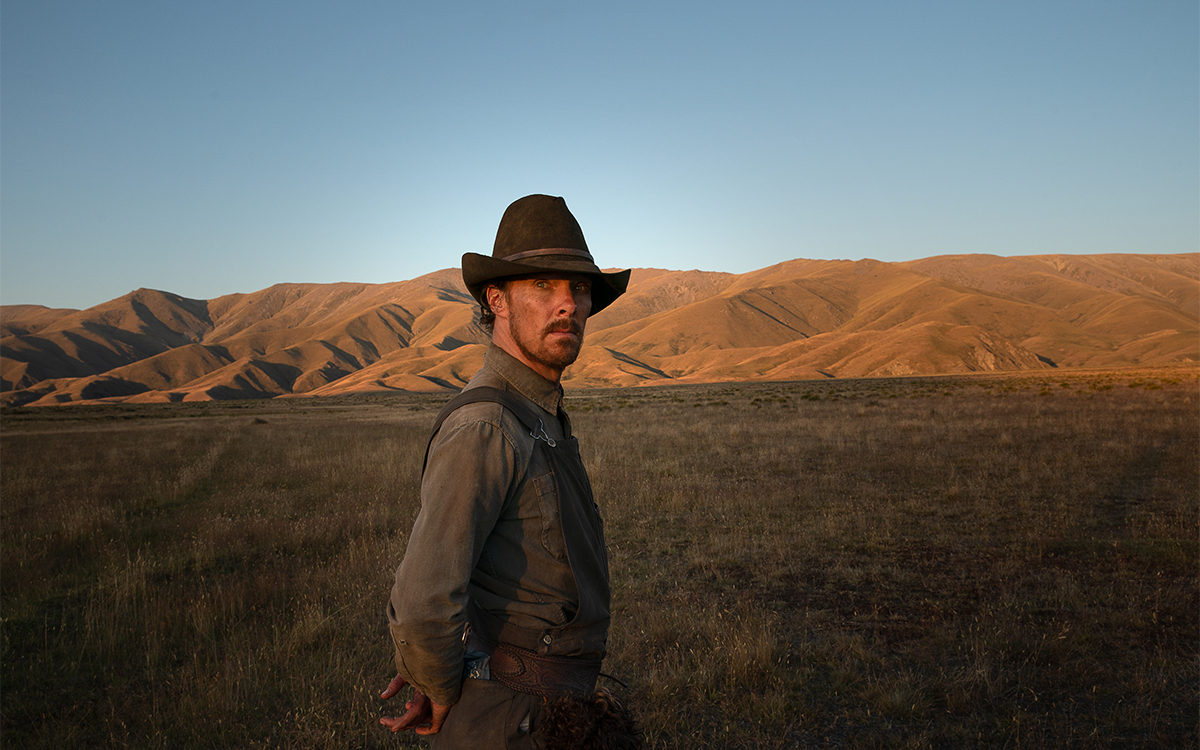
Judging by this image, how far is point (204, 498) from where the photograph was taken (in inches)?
432

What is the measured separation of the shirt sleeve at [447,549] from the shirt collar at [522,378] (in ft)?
0.98

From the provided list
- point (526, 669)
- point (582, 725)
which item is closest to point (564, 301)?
point (526, 669)

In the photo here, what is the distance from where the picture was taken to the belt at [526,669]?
5.82 feet

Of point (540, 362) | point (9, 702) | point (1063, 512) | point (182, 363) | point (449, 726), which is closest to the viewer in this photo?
point (449, 726)

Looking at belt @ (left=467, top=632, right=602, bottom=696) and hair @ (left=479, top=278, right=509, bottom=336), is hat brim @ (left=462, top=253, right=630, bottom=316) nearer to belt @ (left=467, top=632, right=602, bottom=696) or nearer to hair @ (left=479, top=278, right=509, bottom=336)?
hair @ (left=479, top=278, right=509, bottom=336)

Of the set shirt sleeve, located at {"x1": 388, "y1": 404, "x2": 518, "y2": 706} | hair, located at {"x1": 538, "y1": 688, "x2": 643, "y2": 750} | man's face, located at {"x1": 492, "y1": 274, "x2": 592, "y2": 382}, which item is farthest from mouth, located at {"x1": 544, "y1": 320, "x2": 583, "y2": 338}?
hair, located at {"x1": 538, "y1": 688, "x2": 643, "y2": 750}

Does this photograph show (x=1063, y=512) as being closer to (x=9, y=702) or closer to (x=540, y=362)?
(x=540, y=362)

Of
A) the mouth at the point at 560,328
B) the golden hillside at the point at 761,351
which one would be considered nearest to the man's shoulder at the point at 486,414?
the mouth at the point at 560,328

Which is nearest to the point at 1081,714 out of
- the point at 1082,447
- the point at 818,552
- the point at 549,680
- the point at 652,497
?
the point at 818,552

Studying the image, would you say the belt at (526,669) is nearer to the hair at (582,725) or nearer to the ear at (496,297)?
the hair at (582,725)

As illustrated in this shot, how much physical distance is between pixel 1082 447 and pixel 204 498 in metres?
17.9

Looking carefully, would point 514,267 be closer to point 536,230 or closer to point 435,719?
point 536,230

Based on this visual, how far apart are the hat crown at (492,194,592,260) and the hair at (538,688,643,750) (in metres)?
1.40

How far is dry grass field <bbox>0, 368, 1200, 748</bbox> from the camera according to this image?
3.97 m
